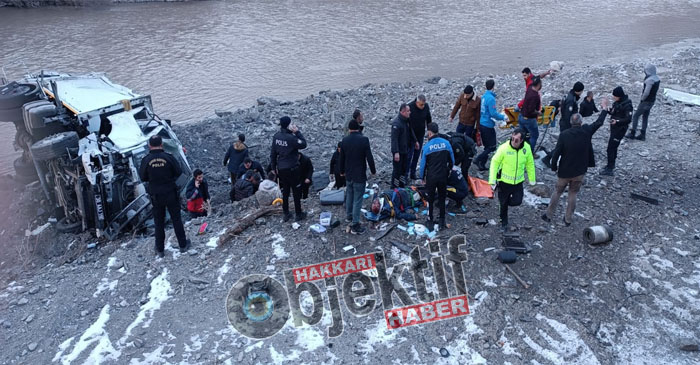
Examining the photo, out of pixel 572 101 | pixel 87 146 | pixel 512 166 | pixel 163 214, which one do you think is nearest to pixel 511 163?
pixel 512 166

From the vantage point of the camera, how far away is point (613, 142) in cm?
827

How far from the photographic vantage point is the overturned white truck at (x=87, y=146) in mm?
7875

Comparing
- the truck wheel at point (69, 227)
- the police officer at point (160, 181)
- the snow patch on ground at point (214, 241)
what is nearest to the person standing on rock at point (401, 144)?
the snow patch on ground at point (214, 241)

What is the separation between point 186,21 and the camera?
31859 millimetres

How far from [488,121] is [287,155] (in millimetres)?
3708

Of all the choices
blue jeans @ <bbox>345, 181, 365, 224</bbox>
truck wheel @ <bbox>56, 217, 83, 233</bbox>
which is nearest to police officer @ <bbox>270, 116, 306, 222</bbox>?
blue jeans @ <bbox>345, 181, 365, 224</bbox>

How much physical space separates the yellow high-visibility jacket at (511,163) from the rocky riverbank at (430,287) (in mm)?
903

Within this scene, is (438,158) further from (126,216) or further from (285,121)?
(126,216)

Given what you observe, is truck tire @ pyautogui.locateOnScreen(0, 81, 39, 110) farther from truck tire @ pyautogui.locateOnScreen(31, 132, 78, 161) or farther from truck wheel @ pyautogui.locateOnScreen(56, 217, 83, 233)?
truck wheel @ pyautogui.locateOnScreen(56, 217, 83, 233)

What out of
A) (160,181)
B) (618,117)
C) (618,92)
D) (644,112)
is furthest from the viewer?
(644,112)

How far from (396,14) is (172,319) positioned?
2930 centimetres

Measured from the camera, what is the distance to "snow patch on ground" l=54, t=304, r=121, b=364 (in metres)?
5.26

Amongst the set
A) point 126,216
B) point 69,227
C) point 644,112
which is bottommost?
point 69,227

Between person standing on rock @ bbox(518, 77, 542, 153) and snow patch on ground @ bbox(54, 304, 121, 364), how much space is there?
23.4 ft
